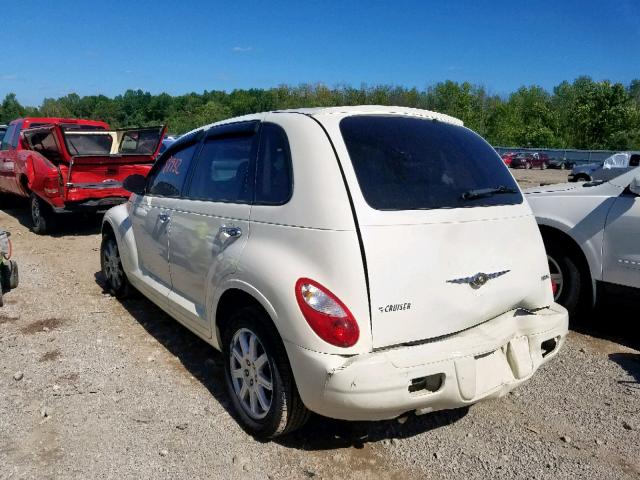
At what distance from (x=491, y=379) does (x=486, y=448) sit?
1.76 feet

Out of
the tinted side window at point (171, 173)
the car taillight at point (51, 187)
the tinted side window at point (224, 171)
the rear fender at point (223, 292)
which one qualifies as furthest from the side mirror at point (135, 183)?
the car taillight at point (51, 187)

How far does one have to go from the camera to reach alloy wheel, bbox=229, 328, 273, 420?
2678 millimetres

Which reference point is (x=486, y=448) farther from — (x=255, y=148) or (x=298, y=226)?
(x=255, y=148)

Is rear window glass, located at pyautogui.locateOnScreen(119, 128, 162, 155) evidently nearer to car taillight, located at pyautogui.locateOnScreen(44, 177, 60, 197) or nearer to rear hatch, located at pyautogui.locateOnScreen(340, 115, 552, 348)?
car taillight, located at pyautogui.locateOnScreen(44, 177, 60, 197)

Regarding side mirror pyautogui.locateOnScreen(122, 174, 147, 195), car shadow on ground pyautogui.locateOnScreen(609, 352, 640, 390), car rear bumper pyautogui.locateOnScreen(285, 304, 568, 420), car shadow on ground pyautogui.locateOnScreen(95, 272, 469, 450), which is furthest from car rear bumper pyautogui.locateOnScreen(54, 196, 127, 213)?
car shadow on ground pyautogui.locateOnScreen(609, 352, 640, 390)

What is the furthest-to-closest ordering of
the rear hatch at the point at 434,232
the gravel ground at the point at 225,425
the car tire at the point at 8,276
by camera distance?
the car tire at the point at 8,276, the gravel ground at the point at 225,425, the rear hatch at the point at 434,232

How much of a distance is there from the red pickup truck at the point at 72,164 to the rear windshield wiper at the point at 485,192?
6.96 metres

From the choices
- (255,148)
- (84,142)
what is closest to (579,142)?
(84,142)

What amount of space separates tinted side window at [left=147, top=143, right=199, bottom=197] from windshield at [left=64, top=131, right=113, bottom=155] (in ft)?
17.0

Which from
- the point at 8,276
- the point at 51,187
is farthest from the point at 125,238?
the point at 51,187

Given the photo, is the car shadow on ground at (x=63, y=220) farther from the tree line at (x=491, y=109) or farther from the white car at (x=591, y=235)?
the tree line at (x=491, y=109)

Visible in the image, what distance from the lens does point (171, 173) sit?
3941 mm

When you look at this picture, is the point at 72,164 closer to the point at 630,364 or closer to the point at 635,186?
the point at 635,186

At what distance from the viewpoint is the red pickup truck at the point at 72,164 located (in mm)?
8062
